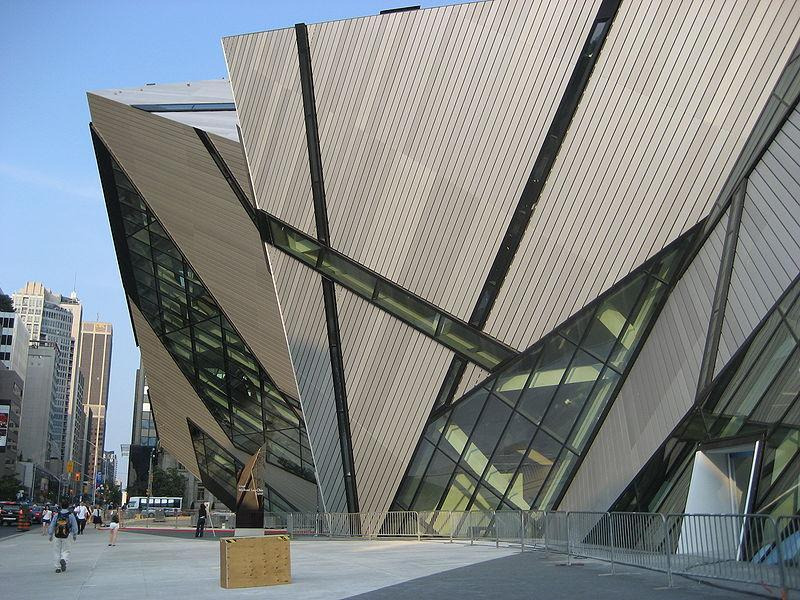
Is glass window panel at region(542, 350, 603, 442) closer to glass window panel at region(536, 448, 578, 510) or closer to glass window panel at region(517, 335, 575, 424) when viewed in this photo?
glass window panel at region(517, 335, 575, 424)

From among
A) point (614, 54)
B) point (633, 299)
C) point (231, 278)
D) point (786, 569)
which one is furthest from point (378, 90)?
point (786, 569)

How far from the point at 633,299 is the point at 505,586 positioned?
36.3ft

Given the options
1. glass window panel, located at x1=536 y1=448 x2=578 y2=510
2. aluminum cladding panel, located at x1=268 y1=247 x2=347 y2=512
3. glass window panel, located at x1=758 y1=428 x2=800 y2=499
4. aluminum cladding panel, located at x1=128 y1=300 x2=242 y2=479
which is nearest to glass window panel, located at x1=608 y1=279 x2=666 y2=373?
glass window panel, located at x1=536 y1=448 x2=578 y2=510

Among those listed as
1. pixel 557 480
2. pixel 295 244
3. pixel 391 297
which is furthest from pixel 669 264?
pixel 295 244

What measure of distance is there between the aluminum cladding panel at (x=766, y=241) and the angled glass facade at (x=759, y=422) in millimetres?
496

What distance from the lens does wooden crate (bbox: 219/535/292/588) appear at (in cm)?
1249

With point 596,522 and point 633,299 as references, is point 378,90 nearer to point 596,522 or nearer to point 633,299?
point 633,299

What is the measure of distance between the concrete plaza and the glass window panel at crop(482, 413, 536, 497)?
274 cm

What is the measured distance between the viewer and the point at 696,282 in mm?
19234

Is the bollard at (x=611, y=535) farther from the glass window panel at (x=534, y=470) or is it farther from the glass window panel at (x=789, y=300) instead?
the glass window panel at (x=534, y=470)

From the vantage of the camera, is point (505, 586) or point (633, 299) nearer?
point (505, 586)

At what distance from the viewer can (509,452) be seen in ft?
74.6

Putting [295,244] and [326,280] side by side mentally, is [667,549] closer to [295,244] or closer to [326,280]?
[326,280]

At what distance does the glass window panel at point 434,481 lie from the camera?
79.2ft
